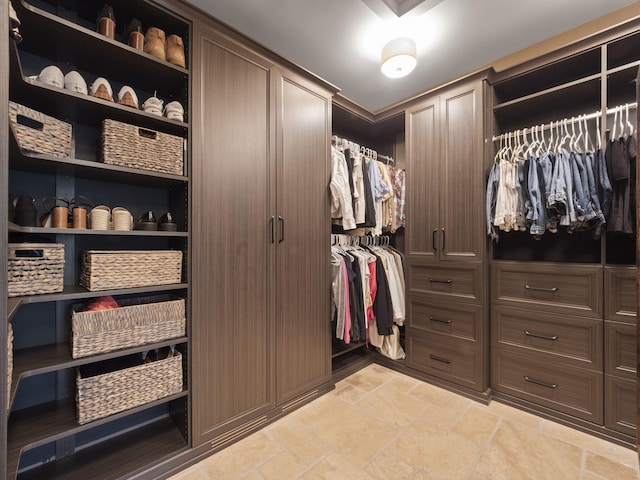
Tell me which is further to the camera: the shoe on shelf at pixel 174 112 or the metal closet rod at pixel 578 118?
the metal closet rod at pixel 578 118

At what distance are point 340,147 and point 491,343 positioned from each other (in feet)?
6.26

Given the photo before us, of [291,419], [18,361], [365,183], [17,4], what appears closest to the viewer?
[17,4]

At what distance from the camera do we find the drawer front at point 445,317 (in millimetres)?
2088

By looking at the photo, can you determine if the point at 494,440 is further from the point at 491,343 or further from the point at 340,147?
the point at 340,147

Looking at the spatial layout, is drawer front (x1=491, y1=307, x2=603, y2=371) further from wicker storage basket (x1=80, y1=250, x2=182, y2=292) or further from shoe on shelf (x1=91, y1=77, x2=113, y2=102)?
shoe on shelf (x1=91, y1=77, x2=113, y2=102)

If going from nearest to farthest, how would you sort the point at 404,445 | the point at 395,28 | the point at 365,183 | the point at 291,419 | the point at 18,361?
1. the point at 18,361
2. the point at 404,445
3. the point at 291,419
4. the point at 395,28
5. the point at 365,183

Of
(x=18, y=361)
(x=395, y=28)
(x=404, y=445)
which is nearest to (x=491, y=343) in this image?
(x=404, y=445)

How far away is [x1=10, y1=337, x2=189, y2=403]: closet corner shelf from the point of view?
3.63ft

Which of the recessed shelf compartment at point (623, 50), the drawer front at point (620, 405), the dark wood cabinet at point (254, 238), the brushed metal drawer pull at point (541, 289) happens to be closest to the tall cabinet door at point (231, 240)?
the dark wood cabinet at point (254, 238)

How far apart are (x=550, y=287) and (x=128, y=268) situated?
246cm

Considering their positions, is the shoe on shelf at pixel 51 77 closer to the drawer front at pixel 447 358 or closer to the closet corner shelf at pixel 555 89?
the closet corner shelf at pixel 555 89

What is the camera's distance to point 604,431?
5.44 ft

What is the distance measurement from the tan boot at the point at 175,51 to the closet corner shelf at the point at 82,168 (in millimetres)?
579

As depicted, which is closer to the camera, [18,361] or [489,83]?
[18,361]
